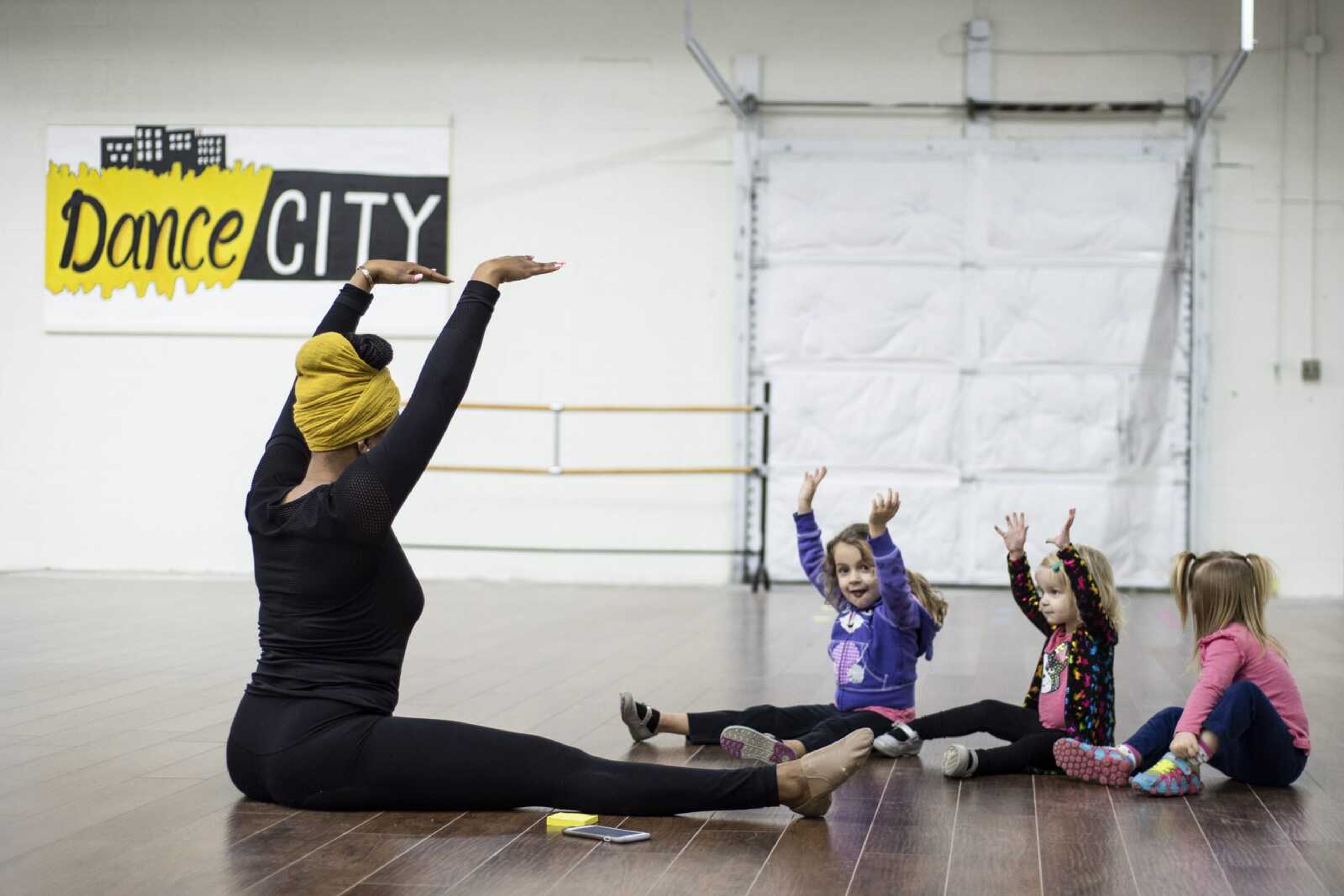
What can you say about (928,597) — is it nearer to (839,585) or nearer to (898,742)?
(839,585)

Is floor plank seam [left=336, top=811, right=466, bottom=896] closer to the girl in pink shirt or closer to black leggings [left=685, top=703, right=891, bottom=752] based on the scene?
black leggings [left=685, top=703, right=891, bottom=752]

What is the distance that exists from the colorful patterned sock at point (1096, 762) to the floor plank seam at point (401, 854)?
1.29 m

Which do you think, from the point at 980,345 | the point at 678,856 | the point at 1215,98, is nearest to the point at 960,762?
the point at 678,856

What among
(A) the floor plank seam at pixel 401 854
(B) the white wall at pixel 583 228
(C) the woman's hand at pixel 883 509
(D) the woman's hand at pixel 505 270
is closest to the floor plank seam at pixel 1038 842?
(C) the woman's hand at pixel 883 509

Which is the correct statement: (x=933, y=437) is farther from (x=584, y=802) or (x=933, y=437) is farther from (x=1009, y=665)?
(x=584, y=802)

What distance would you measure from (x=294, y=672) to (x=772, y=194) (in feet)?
20.7

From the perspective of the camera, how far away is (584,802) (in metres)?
2.52

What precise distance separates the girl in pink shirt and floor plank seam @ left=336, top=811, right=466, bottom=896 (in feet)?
4.32

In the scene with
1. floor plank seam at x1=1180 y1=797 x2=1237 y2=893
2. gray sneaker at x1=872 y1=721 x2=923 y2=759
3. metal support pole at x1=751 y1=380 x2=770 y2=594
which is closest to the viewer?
floor plank seam at x1=1180 y1=797 x2=1237 y2=893

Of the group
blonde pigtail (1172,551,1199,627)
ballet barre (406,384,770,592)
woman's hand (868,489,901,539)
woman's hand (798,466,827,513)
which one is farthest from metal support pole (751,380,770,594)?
blonde pigtail (1172,551,1199,627)

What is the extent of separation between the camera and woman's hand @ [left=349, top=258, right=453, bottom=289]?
2.62 metres

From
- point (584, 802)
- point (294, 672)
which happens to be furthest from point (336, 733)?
point (584, 802)

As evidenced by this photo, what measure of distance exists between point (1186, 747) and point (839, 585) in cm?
94

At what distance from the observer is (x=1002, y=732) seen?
10.8ft
